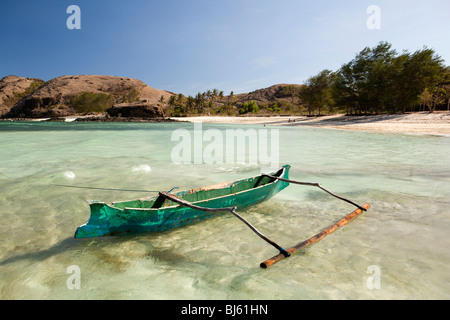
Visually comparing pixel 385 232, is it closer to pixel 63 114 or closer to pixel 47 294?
pixel 47 294

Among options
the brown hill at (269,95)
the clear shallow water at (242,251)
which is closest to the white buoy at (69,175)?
the clear shallow water at (242,251)

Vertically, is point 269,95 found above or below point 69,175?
above

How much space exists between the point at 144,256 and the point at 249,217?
2.48 m

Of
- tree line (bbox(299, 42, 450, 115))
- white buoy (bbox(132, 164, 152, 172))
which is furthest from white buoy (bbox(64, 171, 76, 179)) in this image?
tree line (bbox(299, 42, 450, 115))

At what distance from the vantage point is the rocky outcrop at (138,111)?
7612 cm

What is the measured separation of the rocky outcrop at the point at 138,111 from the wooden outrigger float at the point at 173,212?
75.8 meters

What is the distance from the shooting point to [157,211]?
423 cm

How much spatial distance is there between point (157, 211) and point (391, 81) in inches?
1839

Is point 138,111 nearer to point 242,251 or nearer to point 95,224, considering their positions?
point 95,224

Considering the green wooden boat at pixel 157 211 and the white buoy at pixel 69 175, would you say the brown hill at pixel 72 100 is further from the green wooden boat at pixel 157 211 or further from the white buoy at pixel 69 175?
the green wooden boat at pixel 157 211

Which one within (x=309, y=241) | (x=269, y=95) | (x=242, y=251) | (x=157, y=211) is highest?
(x=269, y=95)

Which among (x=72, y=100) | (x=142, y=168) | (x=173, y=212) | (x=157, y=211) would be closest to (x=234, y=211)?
(x=173, y=212)
